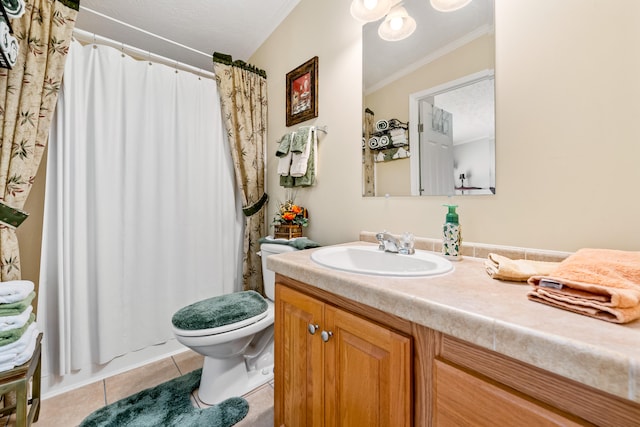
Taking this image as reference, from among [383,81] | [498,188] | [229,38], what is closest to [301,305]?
[498,188]

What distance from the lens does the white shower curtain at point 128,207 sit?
144 cm

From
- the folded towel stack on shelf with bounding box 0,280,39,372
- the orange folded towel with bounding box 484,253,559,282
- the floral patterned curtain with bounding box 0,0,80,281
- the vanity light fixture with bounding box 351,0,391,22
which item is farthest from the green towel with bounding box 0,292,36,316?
the vanity light fixture with bounding box 351,0,391,22

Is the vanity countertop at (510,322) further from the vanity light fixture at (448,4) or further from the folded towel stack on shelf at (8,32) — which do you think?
the folded towel stack on shelf at (8,32)

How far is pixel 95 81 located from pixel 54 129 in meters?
0.36

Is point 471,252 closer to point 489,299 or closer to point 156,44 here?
point 489,299

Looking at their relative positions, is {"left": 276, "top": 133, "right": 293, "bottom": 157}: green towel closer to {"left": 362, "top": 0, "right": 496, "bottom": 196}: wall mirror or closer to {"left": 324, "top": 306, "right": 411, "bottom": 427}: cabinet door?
{"left": 362, "top": 0, "right": 496, "bottom": 196}: wall mirror

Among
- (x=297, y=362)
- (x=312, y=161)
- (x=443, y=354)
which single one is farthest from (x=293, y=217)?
(x=443, y=354)

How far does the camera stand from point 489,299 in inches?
22.0

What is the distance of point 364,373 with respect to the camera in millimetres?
697

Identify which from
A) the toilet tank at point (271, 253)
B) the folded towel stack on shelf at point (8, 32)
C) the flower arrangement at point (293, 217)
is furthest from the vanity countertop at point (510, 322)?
the folded towel stack on shelf at point (8, 32)

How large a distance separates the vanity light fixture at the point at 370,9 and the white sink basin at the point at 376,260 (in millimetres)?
1094

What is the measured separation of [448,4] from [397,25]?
24 centimetres

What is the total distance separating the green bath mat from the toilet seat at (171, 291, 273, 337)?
40cm

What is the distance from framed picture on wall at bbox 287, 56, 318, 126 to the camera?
1669mm
